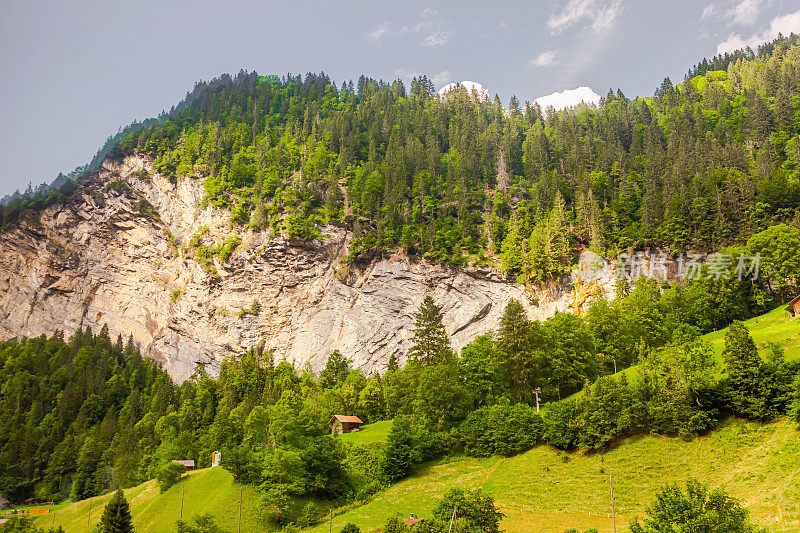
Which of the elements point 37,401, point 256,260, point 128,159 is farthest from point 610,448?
point 128,159

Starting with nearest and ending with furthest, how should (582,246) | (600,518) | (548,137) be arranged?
1. (600,518)
2. (582,246)
3. (548,137)

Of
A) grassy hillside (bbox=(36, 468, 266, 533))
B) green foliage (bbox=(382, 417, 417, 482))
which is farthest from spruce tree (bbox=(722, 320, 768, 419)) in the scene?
grassy hillside (bbox=(36, 468, 266, 533))

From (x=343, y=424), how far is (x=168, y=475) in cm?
2068

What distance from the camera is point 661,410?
3888 cm

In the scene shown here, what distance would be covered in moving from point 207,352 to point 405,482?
7874 centimetres

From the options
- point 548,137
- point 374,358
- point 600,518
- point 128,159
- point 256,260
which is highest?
point 128,159

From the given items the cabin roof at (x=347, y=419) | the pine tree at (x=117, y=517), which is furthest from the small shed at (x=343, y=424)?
the pine tree at (x=117, y=517)

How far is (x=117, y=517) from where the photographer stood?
3825 centimetres

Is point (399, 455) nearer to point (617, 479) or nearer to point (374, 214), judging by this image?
point (617, 479)

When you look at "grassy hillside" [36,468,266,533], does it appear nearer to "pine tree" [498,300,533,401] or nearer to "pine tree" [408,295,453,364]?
"pine tree" [408,295,453,364]

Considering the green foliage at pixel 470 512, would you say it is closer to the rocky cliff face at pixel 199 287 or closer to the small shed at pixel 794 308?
the small shed at pixel 794 308

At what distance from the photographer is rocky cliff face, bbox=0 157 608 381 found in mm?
93000

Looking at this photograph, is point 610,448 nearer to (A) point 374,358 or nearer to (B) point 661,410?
(B) point 661,410

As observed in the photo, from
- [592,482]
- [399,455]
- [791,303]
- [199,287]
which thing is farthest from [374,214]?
[592,482]
